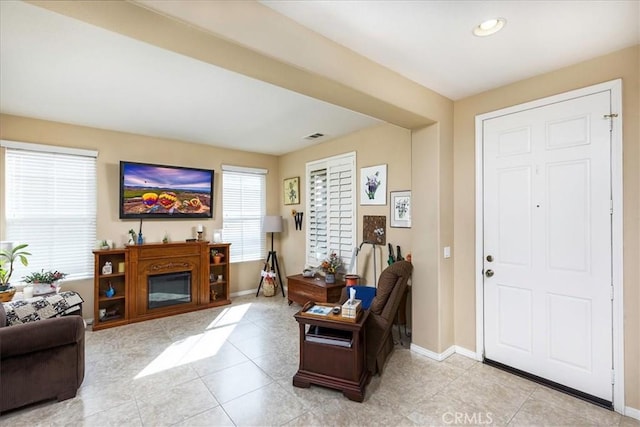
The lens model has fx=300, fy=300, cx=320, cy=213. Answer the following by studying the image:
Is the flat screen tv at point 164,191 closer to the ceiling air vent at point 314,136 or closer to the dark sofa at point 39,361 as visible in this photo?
the ceiling air vent at point 314,136

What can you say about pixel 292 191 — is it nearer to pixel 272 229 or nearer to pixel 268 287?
pixel 272 229

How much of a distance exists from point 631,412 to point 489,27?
2848 mm

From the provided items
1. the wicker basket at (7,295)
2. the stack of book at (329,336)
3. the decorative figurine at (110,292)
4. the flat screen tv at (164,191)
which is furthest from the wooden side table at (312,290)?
the wicker basket at (7,295)

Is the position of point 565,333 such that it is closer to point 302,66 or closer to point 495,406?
point 495,406

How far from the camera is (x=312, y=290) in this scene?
170 inches

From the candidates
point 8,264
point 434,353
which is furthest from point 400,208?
point 8,264

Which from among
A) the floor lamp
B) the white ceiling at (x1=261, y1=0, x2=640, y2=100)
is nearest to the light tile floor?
the floor lamp

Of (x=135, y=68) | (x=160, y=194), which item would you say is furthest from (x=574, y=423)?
(x=160, y=194)

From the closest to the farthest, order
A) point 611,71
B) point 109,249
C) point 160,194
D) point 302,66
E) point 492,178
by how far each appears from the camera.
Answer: point 302,66 < point 611,71 < point 492,178 < point 109,249 < point 160,194

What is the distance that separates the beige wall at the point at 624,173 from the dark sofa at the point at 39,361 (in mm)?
3466

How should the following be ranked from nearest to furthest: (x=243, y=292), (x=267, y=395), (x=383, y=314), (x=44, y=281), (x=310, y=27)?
(x=310, y=27) < (x=267, y=395) < (x=383, y=314) < (x=44, y=281) < (x=243, y=292)

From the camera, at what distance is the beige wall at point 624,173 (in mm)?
2123

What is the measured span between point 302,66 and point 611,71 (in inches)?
90.8

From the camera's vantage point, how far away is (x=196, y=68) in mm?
2494
